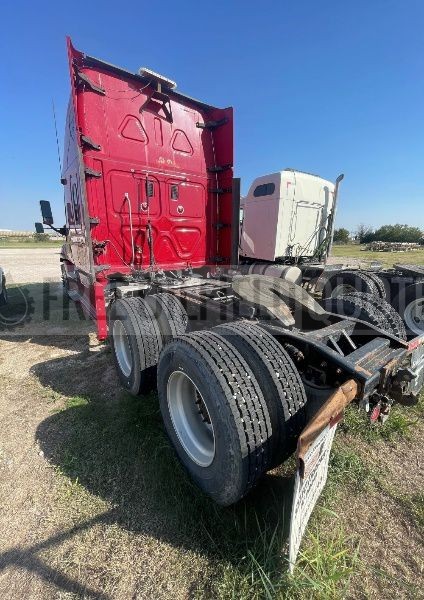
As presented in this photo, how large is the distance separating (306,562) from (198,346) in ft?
4.18

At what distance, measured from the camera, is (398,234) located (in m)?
48.7

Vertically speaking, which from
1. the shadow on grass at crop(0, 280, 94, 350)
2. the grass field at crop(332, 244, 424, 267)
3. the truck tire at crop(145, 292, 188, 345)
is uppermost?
the truck tire at crop(145, 292, 188, 345)

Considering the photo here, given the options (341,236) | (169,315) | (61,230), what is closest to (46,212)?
(61,230)

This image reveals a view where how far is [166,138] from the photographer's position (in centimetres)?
474

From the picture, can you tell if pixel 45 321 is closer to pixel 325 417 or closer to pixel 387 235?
pixel 325 417

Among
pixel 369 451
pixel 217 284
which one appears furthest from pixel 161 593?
pixel 217 284

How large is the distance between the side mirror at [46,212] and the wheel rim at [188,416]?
5.73m

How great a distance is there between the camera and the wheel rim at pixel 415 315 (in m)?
4.65

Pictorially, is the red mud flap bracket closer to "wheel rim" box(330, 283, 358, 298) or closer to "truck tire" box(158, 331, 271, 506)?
"truck tire" box(158, 331, 271, 506)

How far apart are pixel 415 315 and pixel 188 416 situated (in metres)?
4.10

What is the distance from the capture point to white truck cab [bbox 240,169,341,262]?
7566 mm

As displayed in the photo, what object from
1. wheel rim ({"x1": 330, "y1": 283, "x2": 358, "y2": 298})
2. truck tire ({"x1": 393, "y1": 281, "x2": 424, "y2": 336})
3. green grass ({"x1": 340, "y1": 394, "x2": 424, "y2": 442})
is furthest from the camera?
wheel rim ({"x1": 330, "y1": 283, "x2": 358, "y2": 298})

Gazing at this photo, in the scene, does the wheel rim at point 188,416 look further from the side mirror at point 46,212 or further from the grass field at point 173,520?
the side mirror at point 46,212

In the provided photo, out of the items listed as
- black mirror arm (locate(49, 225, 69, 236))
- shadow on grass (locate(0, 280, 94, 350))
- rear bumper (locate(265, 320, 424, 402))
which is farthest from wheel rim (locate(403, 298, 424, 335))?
black mirror arm (locate(49, 225, 69, 236))
